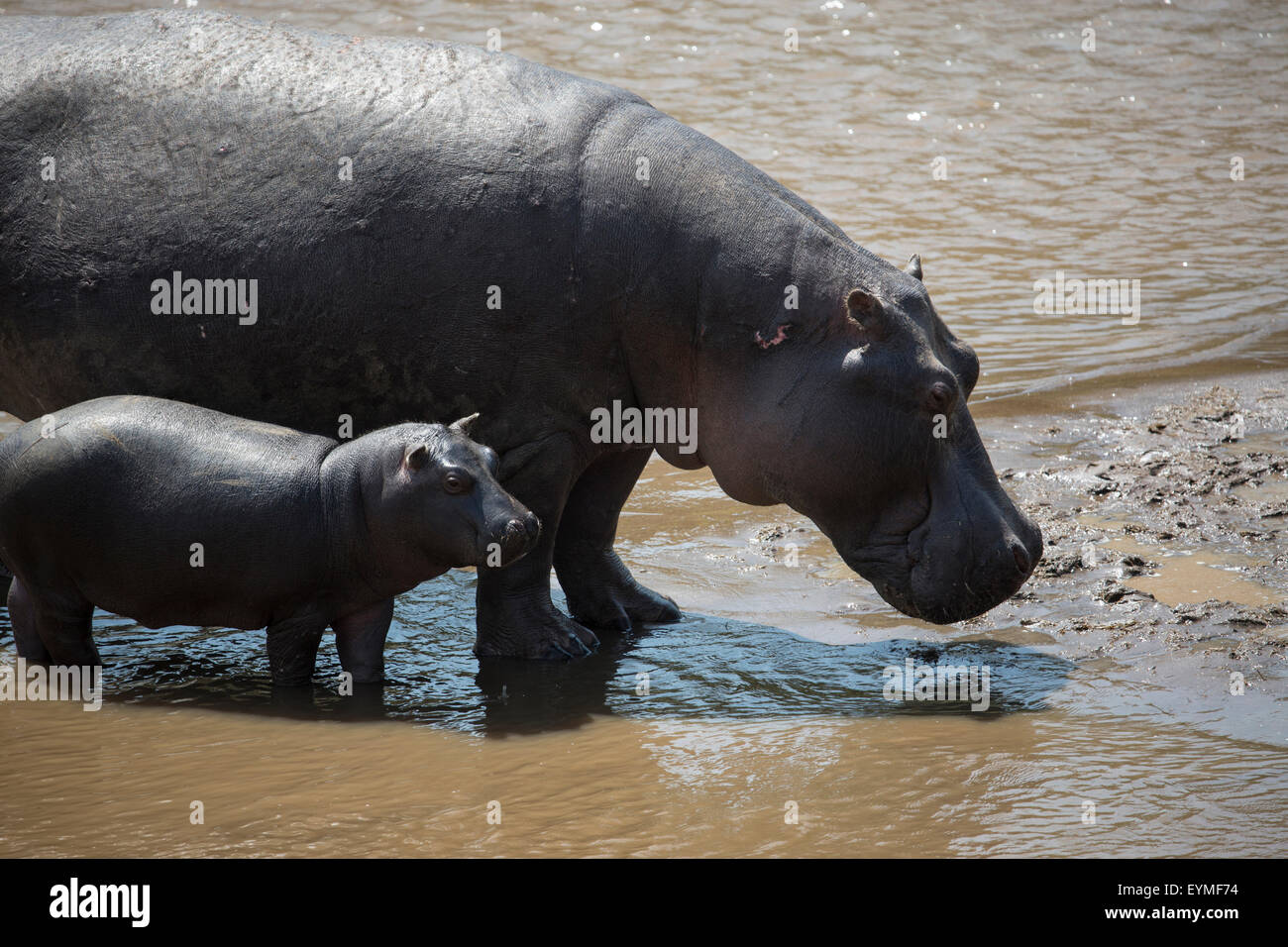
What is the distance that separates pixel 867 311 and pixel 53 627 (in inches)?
131

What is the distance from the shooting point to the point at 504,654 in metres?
6.30

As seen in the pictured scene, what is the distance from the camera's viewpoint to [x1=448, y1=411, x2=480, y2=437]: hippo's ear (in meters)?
5.73

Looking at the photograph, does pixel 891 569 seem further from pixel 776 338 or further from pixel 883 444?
pixel 776 338

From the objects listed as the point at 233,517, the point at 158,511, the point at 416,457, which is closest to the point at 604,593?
the point at 416,457

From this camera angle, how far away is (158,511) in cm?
558

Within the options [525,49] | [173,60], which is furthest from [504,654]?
[525,49]

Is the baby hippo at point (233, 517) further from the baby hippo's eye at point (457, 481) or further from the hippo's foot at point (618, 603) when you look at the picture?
the hippo's foot at point (618, 603)

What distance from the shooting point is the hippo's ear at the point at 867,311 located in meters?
5.66

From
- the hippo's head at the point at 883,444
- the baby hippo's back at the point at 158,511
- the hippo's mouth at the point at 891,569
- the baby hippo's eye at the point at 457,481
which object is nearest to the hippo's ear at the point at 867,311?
the hippo's head at the point at 883,444

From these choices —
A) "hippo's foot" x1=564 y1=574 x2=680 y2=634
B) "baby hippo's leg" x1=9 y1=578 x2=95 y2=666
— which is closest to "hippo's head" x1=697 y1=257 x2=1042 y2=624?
"hippo's foot" x1=564 y1=574 x2=680 y2=634

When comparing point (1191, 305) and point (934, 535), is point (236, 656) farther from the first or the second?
point (1191, 305)

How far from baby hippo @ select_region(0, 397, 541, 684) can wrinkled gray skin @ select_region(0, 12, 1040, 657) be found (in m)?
0.39

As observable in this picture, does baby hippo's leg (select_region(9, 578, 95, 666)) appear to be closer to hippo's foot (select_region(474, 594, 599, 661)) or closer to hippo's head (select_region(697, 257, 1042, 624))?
hippo's foot (select_region(474, 594, 599, 661))

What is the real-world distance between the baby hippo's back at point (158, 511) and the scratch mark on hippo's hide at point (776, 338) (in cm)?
176
